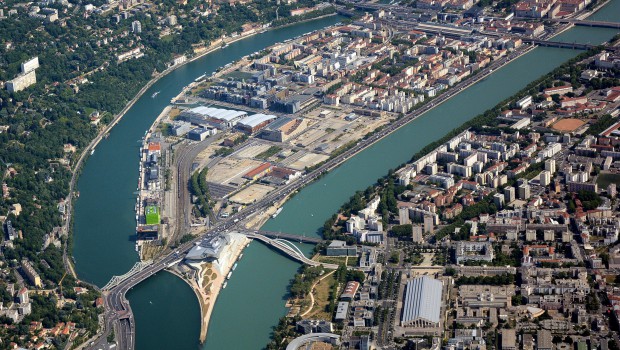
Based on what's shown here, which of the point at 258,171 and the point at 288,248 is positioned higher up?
the point at 258,171

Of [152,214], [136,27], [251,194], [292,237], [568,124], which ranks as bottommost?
[568,124]

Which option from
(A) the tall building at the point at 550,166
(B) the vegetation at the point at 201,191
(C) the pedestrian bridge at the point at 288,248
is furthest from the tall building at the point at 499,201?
(B) the vegetation at the point at 201,191

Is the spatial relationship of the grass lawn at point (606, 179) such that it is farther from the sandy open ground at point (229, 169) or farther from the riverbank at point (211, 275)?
the sandy open ground at point (229, 169)

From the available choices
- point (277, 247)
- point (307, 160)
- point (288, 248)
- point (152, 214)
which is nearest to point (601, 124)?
point (307, 160)

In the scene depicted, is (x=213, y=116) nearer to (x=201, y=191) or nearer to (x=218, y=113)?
(x=218, y=113)

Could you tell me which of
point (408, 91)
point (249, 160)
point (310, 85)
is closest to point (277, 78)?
point (310, 85)

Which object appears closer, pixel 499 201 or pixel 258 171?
pixel 499 201
